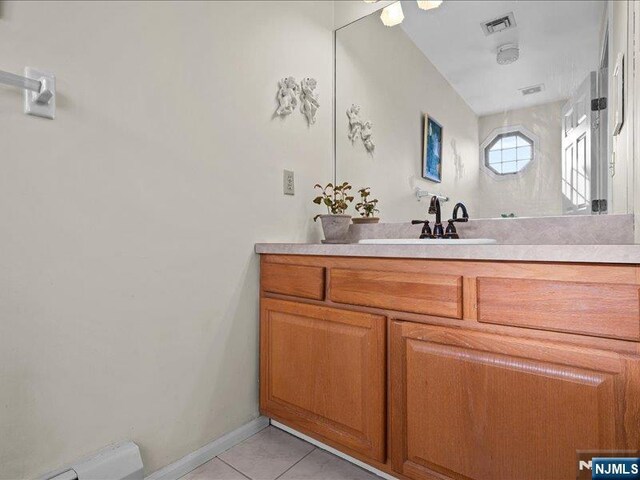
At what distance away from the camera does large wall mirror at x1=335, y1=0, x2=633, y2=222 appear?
132cm

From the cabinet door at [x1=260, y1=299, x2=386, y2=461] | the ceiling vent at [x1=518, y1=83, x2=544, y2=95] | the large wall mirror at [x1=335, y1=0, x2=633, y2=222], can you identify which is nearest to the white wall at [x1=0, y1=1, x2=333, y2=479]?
the cabinet door at [x1=260, y1=299, x2=386, y2=461]

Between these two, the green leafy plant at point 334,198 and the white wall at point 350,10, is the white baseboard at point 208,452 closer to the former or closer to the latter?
the green leafy plant at point 334,198

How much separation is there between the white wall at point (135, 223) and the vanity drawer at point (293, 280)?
A: 8 cm

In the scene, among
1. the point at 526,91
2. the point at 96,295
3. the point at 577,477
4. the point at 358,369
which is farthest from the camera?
the point at 526,91

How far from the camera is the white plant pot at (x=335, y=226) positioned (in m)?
1.75

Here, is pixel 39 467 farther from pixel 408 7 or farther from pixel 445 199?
pixel 408 7

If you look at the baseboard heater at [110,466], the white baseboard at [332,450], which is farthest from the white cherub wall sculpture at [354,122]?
the baseboard heater at [110,466]

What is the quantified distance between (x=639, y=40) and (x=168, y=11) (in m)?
1.52

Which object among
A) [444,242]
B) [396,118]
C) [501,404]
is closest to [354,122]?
[396,118]

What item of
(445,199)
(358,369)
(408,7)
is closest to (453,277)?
(358,369)

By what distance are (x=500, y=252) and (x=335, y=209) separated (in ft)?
3.31

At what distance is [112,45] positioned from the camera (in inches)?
44.8

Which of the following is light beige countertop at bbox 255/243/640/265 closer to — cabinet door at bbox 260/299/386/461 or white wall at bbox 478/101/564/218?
cabinet door at bbox 260/299/386/461

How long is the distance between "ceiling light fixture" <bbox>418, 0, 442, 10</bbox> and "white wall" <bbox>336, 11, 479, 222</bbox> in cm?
14
